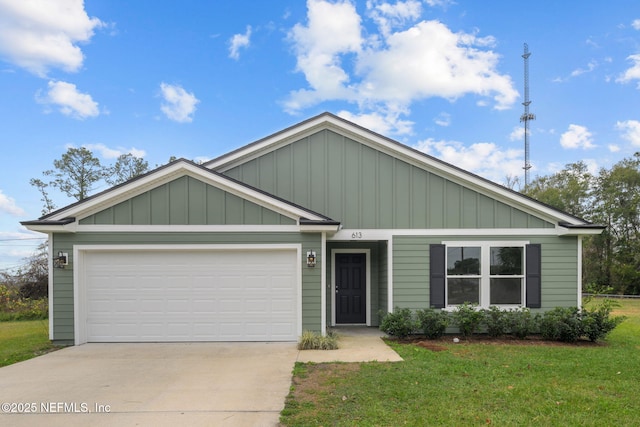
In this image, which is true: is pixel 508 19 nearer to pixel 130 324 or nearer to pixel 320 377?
pixel 320 377

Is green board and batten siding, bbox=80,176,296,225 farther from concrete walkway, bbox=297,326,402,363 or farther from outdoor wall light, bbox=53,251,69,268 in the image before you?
concrete walkway, bbox=297,326,402,363

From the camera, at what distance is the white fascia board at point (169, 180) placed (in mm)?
8195

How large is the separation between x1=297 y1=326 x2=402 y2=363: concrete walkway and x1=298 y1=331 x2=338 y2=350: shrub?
6.5 inches

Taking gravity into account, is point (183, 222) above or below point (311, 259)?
above

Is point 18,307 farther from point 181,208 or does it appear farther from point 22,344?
point 181,208

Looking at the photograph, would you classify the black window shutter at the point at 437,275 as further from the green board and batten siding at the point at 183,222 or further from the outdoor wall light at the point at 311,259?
the outdoor wall light at the point at 311,259

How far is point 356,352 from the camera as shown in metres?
7.48

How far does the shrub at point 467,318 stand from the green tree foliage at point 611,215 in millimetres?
24877

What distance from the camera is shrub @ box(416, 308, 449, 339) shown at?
8641 millimetres

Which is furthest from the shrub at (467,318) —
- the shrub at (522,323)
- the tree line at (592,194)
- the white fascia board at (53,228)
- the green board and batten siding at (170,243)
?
the tree line at (592,194)

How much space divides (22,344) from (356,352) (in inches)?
294

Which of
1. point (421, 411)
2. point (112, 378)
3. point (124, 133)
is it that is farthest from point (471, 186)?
point (124, 133)

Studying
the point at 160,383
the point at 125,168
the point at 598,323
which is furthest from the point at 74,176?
the point at 598,323

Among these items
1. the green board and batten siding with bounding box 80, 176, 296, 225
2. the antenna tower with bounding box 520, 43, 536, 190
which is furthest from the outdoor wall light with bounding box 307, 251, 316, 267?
the antenna tower with bounding box 520, 43, 536, 190
